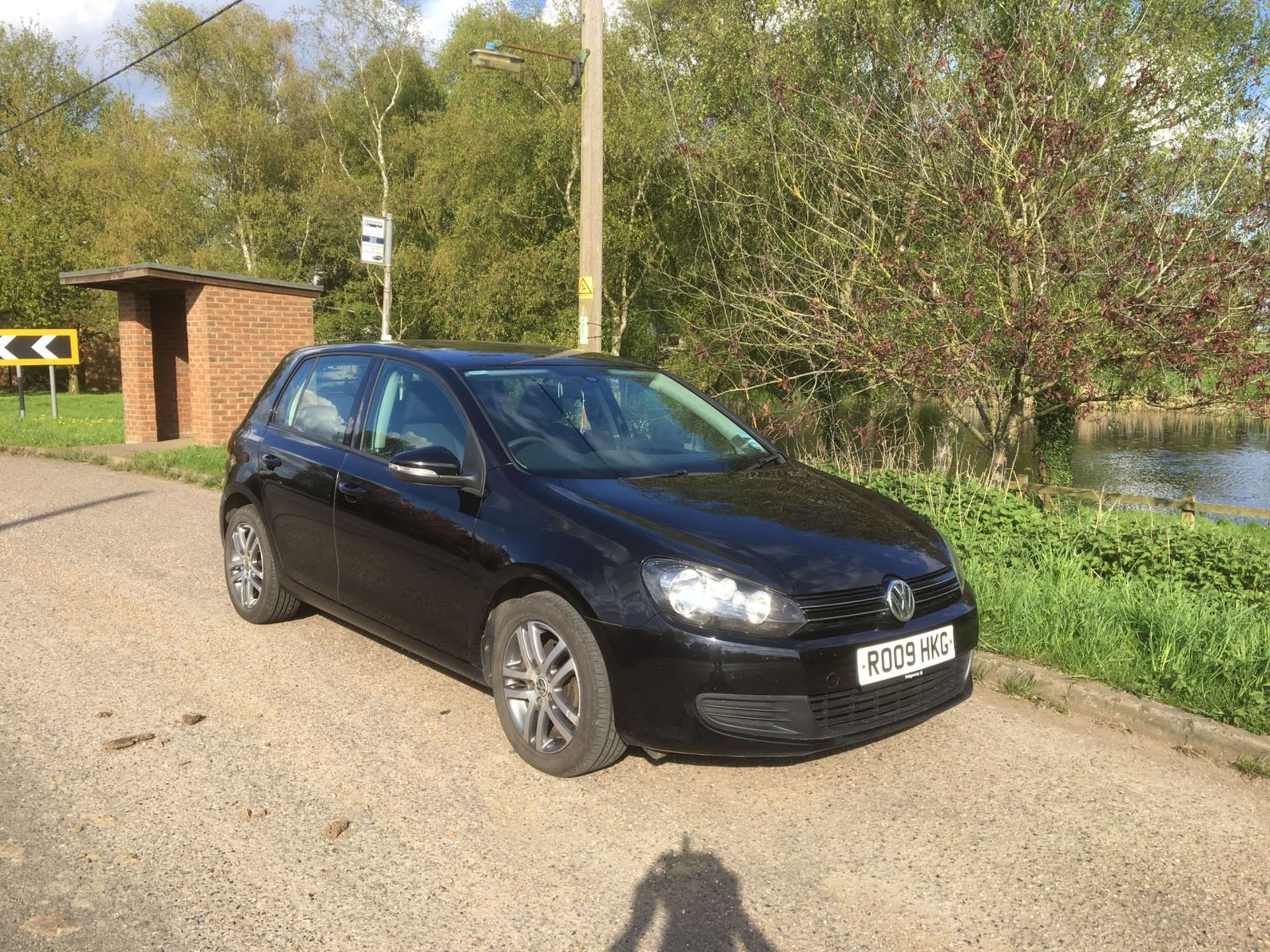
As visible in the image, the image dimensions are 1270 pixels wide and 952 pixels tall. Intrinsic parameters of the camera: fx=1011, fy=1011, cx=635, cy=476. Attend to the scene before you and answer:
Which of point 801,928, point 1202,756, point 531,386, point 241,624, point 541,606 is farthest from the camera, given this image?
point 241,624

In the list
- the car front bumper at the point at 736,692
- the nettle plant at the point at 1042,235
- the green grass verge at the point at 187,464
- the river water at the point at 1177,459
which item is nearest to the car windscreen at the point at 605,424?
the car front bumper at the point at 736,692

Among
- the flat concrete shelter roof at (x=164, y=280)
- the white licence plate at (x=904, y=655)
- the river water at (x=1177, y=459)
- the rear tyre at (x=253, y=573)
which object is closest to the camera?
the white licence plate at (x=904, y=655)

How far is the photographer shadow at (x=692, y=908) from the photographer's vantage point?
280 centimetres

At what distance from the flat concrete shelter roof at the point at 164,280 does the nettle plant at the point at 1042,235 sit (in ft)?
24.6

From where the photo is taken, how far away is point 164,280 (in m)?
14.6

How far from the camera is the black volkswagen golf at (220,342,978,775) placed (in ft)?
11.5

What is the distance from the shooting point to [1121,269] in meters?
8.15

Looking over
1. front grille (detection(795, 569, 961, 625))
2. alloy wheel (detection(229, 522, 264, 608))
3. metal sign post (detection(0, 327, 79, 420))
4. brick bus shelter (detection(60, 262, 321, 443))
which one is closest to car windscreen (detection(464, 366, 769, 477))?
front grille (detection(795, 569, 961, 625))

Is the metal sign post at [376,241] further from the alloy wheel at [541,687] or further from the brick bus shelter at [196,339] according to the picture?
Result: the alloy wheel at [541,687]

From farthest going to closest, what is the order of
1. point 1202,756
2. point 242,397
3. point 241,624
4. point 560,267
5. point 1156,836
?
point 560,267
point 242,397
point 241,624
point 1202,756
point 1156,836

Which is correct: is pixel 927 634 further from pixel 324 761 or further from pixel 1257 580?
pixel 1257 580

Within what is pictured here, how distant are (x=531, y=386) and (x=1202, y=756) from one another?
10.8 feet

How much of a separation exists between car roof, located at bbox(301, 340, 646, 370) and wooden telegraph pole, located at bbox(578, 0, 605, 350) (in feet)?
16.0

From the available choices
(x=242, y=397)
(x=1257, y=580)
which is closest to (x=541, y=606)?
(x=1257, y=580)
